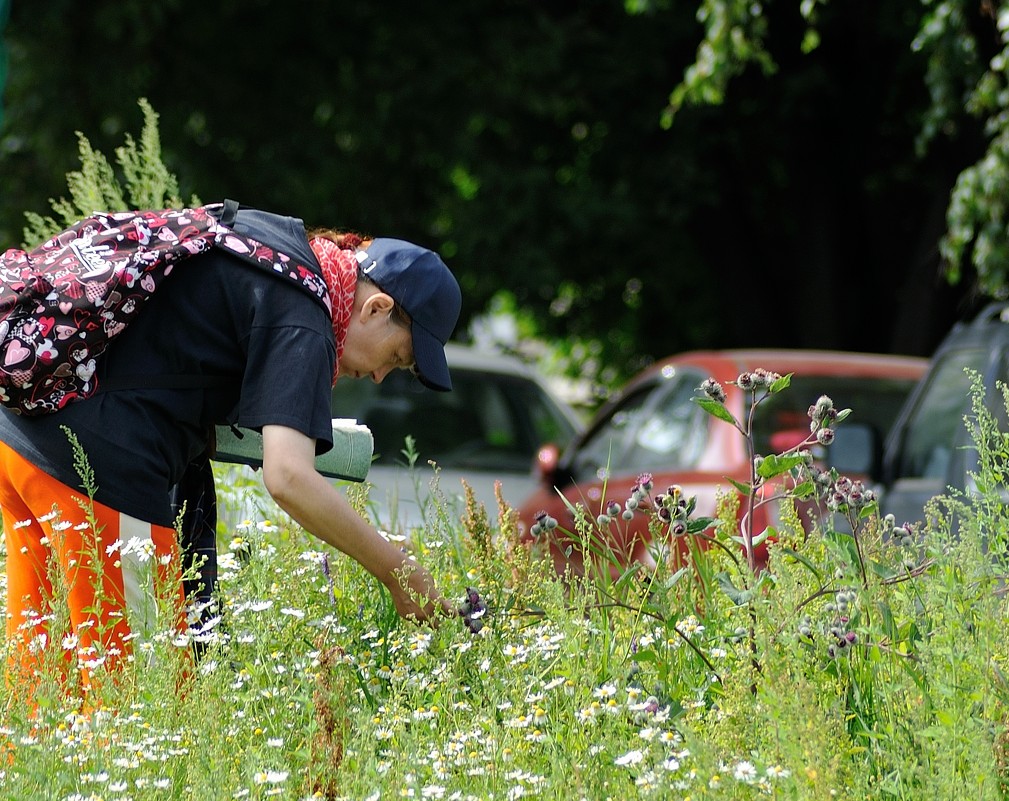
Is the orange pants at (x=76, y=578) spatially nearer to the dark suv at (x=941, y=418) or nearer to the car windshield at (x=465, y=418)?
the dark suv at (x=941, y=418)

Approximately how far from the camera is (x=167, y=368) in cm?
315

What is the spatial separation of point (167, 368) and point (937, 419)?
367 cm

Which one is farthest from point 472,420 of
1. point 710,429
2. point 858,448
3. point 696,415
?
point 858,448

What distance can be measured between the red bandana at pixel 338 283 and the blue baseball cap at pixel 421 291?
2.1 inches

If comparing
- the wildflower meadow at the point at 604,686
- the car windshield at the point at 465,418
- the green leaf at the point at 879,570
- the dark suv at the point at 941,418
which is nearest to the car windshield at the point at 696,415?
the dark suv at the point at 941,418

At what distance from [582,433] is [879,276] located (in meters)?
6.06

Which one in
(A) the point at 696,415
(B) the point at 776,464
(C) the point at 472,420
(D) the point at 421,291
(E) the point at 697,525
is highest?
(D) the point at 421,291

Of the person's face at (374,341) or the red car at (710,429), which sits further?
the red car at (710,429)


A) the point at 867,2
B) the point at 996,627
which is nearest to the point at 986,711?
the point at 996,627

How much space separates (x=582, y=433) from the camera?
→ 8.87 metres

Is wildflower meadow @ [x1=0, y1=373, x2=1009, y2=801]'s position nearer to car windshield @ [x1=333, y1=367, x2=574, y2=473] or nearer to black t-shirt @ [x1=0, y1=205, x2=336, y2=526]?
black t-shirt @ [x1=0, y1=205, x2=336, y2=526]

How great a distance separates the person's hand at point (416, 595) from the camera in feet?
10.0

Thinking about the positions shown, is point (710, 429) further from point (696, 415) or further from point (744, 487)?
point (744, 487)

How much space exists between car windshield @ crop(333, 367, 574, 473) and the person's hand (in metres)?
5.18
